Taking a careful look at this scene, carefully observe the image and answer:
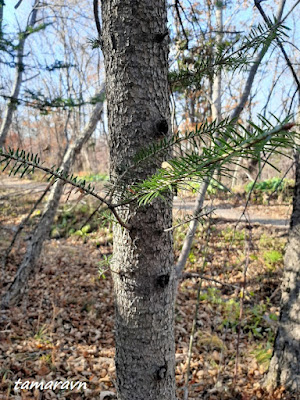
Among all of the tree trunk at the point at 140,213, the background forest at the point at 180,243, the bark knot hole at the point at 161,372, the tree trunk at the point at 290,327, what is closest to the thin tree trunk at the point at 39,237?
the background forest at the point at 180,243

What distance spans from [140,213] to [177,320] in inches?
129

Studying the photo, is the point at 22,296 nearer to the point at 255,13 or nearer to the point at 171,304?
the point at 171,304

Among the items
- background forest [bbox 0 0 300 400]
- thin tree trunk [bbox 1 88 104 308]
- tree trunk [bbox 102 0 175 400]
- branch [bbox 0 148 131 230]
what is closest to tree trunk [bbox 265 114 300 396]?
background forest [bbox 0 0 300 400]

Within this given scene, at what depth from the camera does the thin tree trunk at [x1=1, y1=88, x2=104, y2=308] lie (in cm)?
371

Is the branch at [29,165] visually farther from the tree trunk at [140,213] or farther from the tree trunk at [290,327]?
the tree trunk at [290,327]

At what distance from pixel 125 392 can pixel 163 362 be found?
0.57ft

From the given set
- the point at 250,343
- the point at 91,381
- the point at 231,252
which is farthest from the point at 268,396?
the point at 231,252

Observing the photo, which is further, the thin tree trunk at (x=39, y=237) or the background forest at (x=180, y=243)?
the thin tree trunk at (x=39, y=237)

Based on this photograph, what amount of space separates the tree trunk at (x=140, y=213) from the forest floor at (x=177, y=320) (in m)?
0.21

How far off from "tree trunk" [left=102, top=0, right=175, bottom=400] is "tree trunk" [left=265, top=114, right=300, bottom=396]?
1.75 meters

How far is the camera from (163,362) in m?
0.93

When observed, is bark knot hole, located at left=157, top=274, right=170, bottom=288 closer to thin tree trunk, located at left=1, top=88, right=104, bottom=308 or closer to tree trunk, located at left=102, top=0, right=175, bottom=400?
tree trunk, located at left=102, top=0, right=175, bottom=400

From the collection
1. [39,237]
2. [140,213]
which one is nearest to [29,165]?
[140,213]

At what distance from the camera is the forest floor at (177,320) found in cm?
242
